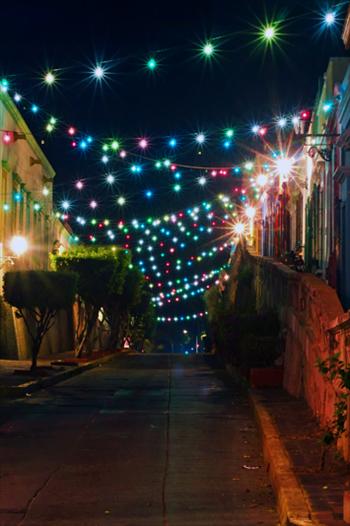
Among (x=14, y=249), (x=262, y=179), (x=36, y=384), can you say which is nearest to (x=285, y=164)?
(x=262, y=179)

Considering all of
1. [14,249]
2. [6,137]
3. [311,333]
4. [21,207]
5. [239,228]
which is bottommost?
[311,333]

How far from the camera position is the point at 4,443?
11430 mm

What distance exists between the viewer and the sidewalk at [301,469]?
670 cm

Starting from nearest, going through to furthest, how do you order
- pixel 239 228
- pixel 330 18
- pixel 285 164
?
pixel 330 18, pixel 285 164, pixel 239 228

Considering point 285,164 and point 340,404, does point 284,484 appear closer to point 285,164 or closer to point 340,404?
point 340,404

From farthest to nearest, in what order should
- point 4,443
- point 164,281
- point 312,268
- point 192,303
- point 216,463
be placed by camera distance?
point 192,303 → point 164,281 → point 312,268 → point 4,443 → point 216,463

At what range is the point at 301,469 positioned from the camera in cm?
842

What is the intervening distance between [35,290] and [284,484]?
1626 centimetres

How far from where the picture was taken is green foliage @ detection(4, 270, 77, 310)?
23.1 meters

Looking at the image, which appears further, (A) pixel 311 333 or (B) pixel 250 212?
(B) pixel 250 212

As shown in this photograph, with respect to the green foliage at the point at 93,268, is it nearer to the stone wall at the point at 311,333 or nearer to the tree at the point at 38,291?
the tree at the point at 38,291

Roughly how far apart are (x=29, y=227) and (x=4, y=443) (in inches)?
1075

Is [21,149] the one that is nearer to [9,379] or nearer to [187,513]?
[9,379]

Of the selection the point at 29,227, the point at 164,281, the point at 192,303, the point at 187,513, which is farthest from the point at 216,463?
the point at 192,303
